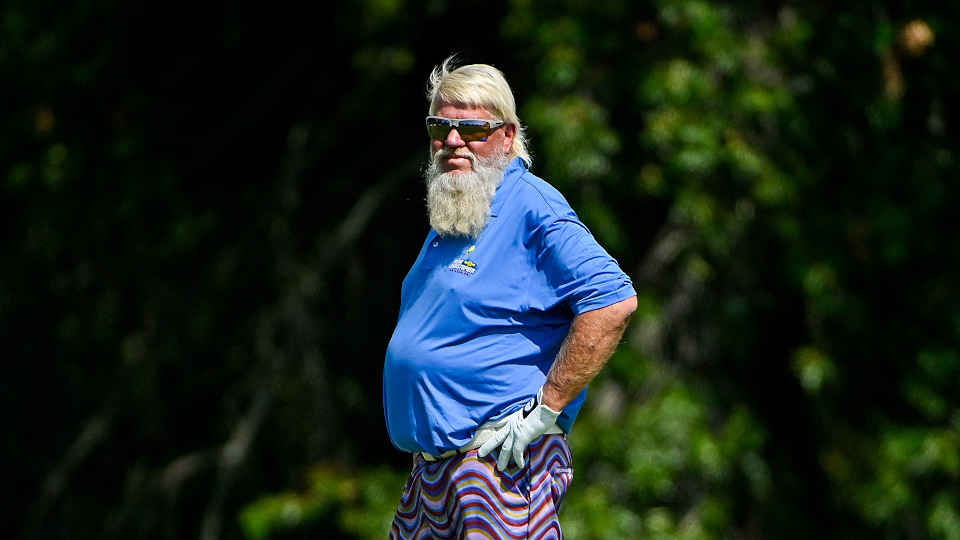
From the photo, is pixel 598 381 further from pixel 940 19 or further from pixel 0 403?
pixel 0 403

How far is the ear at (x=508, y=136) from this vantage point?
3021mm

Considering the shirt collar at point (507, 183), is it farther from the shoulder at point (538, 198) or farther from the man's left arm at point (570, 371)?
the man's left arm at point (570, 371)

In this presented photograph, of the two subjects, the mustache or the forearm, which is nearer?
the forearm

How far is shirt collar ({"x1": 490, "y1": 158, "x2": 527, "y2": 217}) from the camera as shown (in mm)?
2955

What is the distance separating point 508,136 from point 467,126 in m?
0.12

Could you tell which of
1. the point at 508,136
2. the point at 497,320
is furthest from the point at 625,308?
the point at 508,136

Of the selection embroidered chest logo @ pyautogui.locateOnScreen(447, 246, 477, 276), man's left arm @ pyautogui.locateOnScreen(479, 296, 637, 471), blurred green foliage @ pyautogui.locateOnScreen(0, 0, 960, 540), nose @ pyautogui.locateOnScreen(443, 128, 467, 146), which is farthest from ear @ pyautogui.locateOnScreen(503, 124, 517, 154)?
blurred green foliage @ pyautogui.locateOnScreen(0, 0, 960, 540)

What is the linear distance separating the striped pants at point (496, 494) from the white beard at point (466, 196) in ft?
1.69

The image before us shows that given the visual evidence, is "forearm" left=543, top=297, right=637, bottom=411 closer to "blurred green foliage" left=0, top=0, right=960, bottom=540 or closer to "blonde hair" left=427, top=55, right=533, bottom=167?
"blonde hair" left=427, top=55, right=533, bottom=167

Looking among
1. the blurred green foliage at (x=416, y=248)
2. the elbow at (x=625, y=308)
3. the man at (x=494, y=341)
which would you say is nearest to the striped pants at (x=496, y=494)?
the man at (x=494, y=341)

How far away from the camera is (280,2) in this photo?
295 inches

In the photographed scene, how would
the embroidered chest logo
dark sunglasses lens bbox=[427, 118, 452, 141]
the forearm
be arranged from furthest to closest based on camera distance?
1. dark sunglasses lens bbox=[427, 118, 452, 141]
2. the embroidered chest logo
3. the forearm

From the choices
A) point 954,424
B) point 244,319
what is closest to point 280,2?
point 244,319

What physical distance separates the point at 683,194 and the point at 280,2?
2.97 meters
